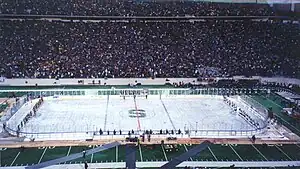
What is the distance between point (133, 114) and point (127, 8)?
34.9 ft

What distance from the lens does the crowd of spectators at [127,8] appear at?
25.7 meters

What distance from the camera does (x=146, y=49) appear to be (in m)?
29.0

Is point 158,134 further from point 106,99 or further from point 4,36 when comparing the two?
point 4,36

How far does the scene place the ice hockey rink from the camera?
1648cm

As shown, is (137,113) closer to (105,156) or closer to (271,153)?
(105,156)

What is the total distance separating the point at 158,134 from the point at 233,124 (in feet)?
10.8

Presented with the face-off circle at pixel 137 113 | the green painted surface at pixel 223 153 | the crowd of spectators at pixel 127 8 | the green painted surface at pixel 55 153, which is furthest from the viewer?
the crowd of spectators at pixel 127 8

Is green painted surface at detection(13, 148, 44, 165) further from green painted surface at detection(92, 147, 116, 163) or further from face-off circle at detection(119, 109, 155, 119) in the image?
face-off circle at detection(119, 109, 155, 119)

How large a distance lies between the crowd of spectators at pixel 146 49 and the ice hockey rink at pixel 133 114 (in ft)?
17.3

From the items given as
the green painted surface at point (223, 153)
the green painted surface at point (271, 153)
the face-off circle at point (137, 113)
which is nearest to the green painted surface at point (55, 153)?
the face-off circle at point (137, 113)

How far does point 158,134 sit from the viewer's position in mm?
15523

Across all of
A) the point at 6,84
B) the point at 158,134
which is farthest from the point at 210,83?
the point at 6,84

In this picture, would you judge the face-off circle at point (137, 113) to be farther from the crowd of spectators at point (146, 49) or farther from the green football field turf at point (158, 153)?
the crowd of spectators at point (146, 49)

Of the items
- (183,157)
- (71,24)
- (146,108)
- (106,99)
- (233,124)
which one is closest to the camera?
(183,157)
